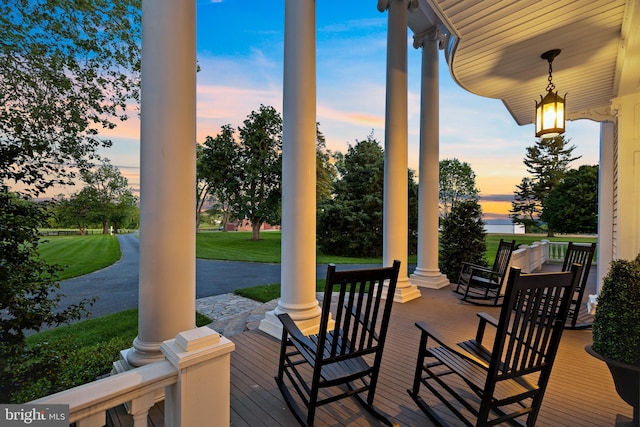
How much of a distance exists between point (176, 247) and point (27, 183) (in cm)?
221

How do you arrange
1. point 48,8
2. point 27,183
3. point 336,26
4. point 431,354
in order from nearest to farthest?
point 431,354 < point 27,183 < point 48,8 < point 336,26

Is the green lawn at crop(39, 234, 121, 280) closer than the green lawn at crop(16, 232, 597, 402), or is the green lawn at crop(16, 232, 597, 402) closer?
the green lawn at crop(16, 232, 597, 402)

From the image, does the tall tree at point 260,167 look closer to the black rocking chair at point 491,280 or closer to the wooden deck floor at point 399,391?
the black rocking chair at point 491,280

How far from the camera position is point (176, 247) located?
7.47 feet

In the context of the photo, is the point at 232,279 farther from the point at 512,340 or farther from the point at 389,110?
the point at 512,340

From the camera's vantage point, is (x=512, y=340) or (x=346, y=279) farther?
(x=346, y=279)

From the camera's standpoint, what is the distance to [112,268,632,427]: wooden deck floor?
6.99 ft

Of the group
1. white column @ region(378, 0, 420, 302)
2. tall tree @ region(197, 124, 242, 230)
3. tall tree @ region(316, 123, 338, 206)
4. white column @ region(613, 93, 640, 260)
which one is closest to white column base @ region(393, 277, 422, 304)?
white column @ region(378, 0, 420, 302)

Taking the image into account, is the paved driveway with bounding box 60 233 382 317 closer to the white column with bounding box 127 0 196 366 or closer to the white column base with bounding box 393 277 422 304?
the white column with bounding box 127 0 196 366

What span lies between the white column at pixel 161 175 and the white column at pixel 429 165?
506cm

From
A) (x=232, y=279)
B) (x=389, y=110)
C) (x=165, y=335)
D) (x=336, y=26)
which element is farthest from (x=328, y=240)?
(x=165, y=335)

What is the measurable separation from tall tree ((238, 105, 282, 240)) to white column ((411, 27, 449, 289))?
12179 millimetres

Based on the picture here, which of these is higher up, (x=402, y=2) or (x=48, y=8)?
(x=402, y=2)

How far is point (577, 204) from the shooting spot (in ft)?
55.4
